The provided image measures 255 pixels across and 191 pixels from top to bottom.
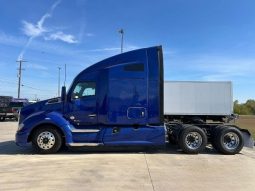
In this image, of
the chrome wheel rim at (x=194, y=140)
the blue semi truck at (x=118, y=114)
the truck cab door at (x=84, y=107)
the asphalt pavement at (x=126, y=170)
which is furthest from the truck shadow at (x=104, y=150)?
the truck cab door at (x=84, y=107)

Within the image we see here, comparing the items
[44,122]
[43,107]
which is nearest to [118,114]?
[44,122]

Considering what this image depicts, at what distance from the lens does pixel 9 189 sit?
25.2 feet

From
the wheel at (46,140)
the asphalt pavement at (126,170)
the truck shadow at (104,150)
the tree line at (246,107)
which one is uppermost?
the tree line at (246,107)

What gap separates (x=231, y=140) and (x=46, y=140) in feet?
20.5

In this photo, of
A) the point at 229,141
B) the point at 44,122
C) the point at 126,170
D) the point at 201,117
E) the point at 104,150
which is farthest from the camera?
the point at 201,117

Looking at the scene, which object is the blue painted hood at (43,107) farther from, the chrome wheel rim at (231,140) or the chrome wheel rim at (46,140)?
the chrome wheel rim at (231,140)

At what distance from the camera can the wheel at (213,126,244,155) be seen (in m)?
13.5

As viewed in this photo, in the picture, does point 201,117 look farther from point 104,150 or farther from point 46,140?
point 46,140

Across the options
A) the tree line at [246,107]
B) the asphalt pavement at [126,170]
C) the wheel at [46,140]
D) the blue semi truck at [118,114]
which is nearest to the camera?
the asphalt pavement at [126,170]

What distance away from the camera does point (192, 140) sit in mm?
13539

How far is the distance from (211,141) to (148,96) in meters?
2.80

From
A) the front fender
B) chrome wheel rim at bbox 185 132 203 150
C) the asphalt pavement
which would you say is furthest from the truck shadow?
the front fender

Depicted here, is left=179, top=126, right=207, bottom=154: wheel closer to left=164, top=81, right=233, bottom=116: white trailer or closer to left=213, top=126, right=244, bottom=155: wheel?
left=213, top=126, right=244, bottom=155: wheel

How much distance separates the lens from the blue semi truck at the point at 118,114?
13.2 metres
